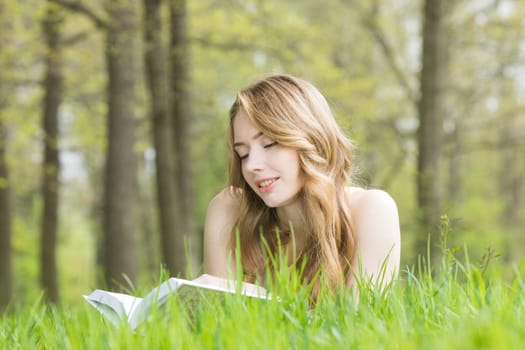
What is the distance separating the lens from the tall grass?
1.55 m

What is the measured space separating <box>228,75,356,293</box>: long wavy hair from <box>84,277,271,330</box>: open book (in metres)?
0.97

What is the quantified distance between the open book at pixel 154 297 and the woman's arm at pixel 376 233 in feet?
2.99

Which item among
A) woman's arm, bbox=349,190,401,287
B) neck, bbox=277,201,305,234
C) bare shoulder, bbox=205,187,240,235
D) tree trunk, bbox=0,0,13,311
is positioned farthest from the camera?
tree trunk, bbox=0,0,13,311

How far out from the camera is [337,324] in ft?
6.22

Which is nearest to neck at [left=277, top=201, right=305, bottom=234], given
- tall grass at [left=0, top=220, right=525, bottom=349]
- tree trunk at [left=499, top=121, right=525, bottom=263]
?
tall grass at [left=0, top=220, right=525, bottom=349]

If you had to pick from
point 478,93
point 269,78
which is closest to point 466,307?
point 269,78

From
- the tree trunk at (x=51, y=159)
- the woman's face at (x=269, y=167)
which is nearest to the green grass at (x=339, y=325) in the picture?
the woman's face at (x=269, y=167)

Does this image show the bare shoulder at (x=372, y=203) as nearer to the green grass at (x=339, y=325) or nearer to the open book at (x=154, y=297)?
the green grass at (x=339, y=325)

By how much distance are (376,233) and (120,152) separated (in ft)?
22.5

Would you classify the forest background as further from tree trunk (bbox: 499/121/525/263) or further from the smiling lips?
the smiling lips

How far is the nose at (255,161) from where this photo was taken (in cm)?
312

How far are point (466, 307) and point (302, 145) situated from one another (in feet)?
4.28

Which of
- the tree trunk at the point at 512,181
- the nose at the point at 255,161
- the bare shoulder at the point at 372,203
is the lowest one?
the tree trunk at the point at 512,181

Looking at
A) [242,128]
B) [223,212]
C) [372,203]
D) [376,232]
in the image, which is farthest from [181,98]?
[376,232]
